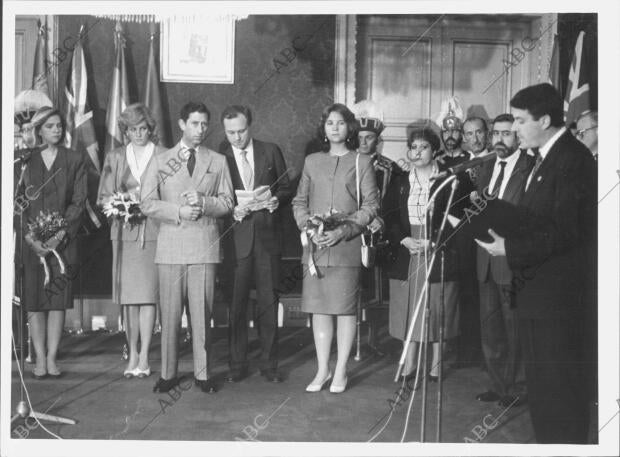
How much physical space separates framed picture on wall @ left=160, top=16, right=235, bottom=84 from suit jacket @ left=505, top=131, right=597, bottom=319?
166 cm

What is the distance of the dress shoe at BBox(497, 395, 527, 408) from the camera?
401cm

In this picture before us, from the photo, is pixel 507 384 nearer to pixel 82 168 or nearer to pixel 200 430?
pixel 200 430

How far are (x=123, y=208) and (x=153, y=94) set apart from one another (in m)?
0.62

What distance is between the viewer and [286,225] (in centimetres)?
416

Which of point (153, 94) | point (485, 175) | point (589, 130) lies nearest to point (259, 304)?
point (153, 94)

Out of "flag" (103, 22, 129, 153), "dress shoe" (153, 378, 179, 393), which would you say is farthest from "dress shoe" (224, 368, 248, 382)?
"flag" (103, 22, 129, 153)

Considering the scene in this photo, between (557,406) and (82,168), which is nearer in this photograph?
(557,406)

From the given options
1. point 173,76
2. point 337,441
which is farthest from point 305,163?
point 337,441

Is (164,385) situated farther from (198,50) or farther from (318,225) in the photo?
(198,50)

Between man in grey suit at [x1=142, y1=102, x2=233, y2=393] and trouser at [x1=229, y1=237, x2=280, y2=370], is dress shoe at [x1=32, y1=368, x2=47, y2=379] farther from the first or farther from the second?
trouser at [x1=229, y1=237, x2=280, y2=370]

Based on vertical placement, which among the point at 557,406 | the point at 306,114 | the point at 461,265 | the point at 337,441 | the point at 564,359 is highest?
the point at 306,114

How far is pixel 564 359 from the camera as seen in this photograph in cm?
367

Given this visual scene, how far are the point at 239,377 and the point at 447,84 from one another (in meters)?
1.89

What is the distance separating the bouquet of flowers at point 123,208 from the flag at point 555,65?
7.33 feet
